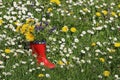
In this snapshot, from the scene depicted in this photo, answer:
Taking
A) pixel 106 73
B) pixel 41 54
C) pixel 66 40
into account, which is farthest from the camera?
pixel 66 40

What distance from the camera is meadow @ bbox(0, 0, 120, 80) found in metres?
7.75

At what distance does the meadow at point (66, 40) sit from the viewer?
305 inches

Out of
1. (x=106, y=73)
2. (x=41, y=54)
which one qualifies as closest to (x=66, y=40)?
(x=41, y=54)

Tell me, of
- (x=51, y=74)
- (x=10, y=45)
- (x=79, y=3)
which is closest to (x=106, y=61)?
(x=51, y=74)

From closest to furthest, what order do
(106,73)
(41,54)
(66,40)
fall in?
(106,73)
(41,54)
(66,40)

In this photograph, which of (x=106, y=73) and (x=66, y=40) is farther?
(x=66, y=40)

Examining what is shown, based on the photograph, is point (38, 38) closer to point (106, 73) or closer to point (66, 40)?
point (66, 40)

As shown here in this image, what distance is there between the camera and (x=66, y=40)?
8.92 metres

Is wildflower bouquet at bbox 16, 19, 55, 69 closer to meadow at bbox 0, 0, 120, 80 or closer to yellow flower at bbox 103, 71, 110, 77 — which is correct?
meadow at bbox 0, 0, 120, 80

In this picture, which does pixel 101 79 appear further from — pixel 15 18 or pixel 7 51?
pixel 15 18

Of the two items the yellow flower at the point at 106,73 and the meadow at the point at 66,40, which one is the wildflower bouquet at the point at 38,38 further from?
the yellow flower at the point at 106,73

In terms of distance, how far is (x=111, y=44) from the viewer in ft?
29.9

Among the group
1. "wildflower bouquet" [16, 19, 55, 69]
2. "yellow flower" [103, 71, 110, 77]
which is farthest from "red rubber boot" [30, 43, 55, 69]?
"yellow flower" [103, 71, 110, 77]

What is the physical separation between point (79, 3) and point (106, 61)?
2629mm
